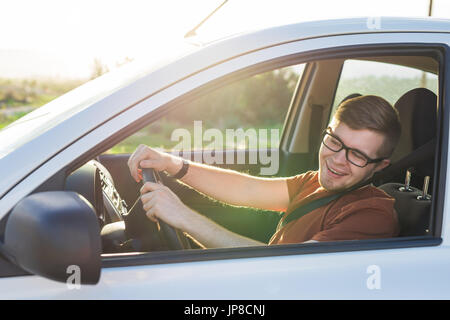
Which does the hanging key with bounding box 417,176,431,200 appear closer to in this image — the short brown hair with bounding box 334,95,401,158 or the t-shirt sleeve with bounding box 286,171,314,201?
the short brown hair with bounding box 334,95,401,158

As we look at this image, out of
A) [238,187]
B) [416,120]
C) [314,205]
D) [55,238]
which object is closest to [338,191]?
[314,205]

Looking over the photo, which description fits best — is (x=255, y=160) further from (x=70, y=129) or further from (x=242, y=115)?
(x=242, y=115)

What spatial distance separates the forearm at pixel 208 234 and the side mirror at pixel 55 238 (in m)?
0.50

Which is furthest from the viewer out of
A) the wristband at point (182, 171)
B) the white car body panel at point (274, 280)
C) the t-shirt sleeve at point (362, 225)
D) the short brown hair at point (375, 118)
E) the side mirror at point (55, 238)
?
the wristband at point (182, 171)

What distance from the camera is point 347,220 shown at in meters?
1.65

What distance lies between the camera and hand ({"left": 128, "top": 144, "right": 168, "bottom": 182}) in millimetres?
1918

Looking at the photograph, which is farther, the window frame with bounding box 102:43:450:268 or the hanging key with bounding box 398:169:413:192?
the hanging key with bounding box 398:169:413:192

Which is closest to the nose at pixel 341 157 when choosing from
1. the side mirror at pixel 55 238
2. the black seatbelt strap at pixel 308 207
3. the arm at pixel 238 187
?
the black seatbelt strap at pixel 308 207

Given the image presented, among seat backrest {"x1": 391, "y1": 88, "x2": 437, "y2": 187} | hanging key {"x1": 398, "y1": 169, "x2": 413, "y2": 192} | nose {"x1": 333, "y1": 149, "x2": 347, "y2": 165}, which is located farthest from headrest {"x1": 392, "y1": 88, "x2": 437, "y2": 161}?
nose {"x1": 333, "y1": 149, "x2": 347, "y2": 165}

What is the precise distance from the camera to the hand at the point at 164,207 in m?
1.62

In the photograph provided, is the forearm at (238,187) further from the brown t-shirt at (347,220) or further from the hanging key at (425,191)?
the hanging key at (425,191)

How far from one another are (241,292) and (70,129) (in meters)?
0.60

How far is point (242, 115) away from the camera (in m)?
12.0

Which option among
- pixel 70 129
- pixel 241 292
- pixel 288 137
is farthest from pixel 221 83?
pixel 288 137
